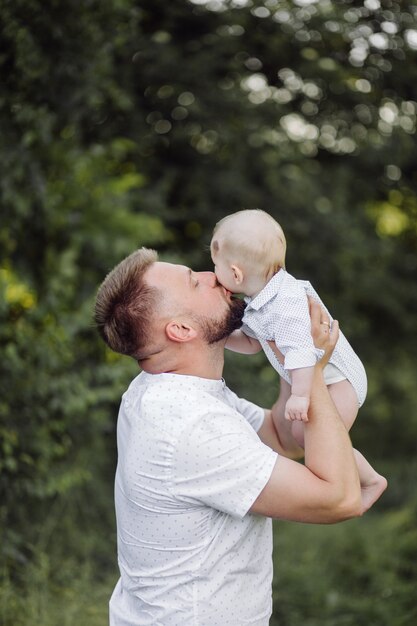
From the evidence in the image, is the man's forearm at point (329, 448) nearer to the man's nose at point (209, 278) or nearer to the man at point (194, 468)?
the man at point (194, 468)

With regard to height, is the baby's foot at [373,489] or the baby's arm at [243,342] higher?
the baby's arm at [243,342]

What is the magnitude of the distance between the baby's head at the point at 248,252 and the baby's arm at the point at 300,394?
0.29 metres

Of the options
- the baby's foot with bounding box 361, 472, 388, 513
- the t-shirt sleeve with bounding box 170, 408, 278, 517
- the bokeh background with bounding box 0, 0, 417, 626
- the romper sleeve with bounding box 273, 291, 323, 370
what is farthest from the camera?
the bokeh background with bounding box 0, 0, 417, 626

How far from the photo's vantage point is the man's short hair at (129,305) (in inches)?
93.5

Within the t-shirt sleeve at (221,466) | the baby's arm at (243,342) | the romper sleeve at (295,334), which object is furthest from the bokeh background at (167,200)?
the t-shirt sleeve at (221,466)

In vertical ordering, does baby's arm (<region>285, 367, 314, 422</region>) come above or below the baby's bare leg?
above

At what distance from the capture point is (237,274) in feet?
7.90

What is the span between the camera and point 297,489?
2.17 meters

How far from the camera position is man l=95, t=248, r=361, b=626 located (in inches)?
85.4

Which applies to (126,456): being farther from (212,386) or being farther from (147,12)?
(147,12)

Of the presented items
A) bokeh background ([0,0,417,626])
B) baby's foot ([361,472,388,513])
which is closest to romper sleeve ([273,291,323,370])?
baby's foot ([361,472,388,513])

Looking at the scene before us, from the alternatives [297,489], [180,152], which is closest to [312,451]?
[297,489]

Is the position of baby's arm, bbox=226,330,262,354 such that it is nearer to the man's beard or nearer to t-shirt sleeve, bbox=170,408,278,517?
the man's beard

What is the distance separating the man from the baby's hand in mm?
43
